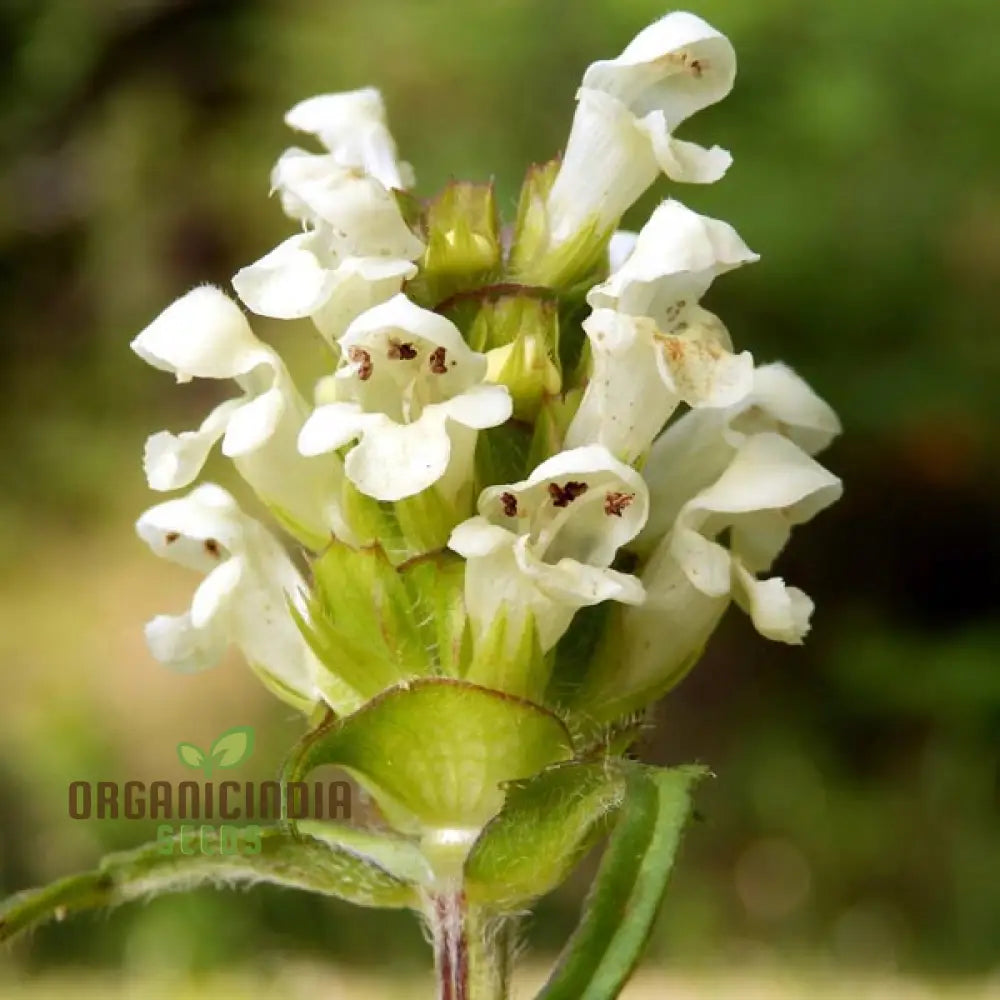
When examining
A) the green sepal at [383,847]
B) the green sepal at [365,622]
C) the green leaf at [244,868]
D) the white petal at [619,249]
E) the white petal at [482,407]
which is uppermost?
the white petal at [619,249]

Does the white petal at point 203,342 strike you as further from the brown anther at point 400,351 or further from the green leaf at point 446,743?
the green leaf at point 446,743

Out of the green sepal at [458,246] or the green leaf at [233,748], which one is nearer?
the green sepal at [458,246]

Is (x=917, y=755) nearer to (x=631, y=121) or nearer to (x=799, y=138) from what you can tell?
(x=799, y=138)

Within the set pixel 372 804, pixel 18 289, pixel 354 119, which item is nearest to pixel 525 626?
pixel 372 804

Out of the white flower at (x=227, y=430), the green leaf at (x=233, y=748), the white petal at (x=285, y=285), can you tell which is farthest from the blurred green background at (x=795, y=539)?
the white petal at (x=285, y=285)

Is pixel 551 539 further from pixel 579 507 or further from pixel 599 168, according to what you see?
pixel 599 168

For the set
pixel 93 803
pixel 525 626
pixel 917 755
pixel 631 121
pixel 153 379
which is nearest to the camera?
pixel 525 626
